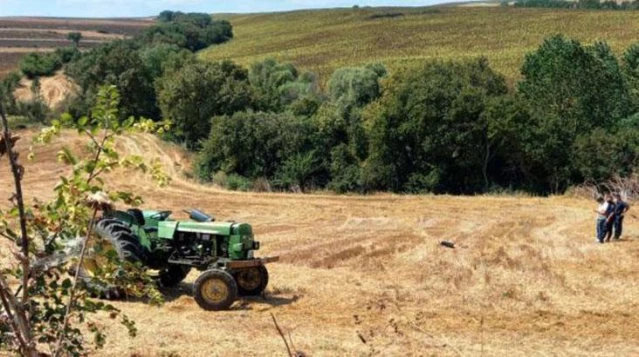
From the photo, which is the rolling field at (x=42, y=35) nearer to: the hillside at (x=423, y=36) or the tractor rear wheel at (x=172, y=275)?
the hillside at (x=423, y=36)

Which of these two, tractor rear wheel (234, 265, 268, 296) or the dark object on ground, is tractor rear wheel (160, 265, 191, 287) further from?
the dark object on ground

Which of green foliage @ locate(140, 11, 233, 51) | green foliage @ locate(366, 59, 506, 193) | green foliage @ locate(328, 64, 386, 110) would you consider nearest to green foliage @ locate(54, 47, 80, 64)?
green foliage @ locate(140, 11, 233, 51)

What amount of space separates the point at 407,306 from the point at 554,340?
101 inches

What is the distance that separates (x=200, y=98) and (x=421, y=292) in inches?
961

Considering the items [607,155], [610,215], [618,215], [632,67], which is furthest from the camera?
[632,67]

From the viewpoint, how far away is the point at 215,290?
12047 mm

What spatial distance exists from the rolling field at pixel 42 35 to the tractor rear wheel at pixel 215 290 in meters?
63.1

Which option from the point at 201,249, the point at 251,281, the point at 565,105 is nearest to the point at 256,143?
the point at 565,105

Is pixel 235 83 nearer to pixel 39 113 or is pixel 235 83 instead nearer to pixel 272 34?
pixel 39 113

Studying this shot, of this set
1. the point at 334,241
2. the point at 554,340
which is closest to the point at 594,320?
the point at 554,340

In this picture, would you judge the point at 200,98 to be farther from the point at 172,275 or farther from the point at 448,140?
the point at 172,275

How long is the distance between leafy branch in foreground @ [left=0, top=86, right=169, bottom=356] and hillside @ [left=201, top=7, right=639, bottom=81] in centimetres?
5538

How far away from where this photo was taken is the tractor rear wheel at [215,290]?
1195 centimetres

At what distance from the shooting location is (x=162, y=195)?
91.0 ft
